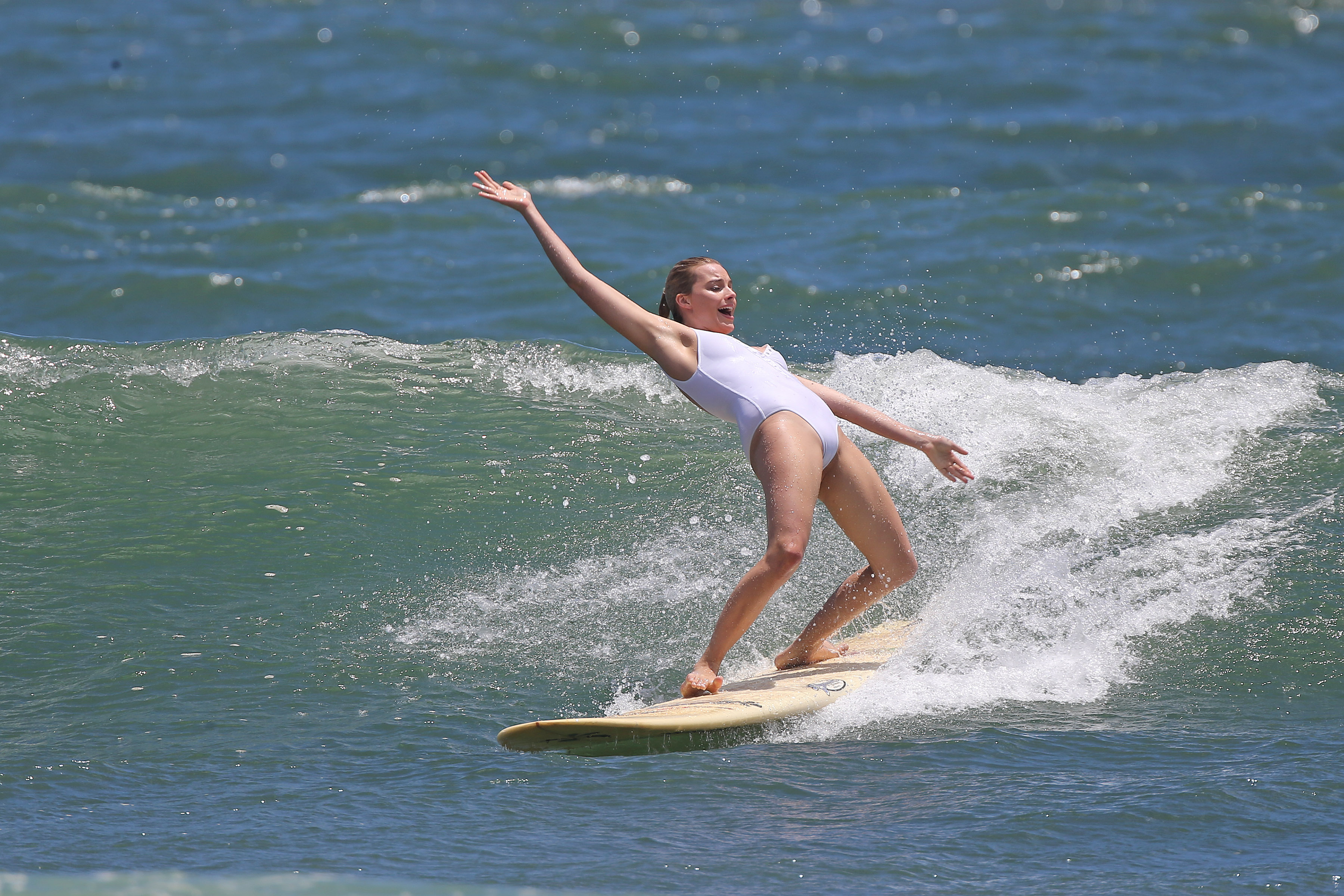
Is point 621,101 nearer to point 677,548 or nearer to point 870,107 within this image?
point 870,107

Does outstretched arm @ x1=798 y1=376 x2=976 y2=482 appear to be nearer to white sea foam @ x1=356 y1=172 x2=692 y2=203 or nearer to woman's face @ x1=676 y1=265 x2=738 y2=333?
woman's face @ x1=676 y1=265 x2=738 y2=333

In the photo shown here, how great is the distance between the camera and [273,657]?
581cm

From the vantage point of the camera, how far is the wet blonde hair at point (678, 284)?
18.5 ft

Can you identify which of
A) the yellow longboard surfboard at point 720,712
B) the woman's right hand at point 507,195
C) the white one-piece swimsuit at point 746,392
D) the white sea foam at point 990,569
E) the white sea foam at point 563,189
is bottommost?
the yellow longboard surfboard at point 720,712

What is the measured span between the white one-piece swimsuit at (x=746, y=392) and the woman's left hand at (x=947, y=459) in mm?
375

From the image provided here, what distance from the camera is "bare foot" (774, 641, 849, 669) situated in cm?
576

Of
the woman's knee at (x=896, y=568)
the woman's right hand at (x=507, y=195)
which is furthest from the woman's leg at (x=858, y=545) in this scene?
the woman's right hand at (x=507, y=195)

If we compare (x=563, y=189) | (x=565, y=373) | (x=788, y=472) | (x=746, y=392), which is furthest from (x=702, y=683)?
(x=563, y=189)

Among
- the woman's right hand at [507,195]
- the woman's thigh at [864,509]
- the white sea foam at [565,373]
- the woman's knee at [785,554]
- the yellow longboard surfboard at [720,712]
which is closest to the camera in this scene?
the yellow longboard surfboard at [720,712]

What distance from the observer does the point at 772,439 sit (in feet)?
17.5

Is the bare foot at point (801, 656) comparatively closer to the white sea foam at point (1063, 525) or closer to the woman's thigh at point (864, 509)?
the white sea foam at point (1063, 525)

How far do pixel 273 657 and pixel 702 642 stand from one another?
1.84 m

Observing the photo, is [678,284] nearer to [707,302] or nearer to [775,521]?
[707,302]

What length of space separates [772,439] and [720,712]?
1068 mm
